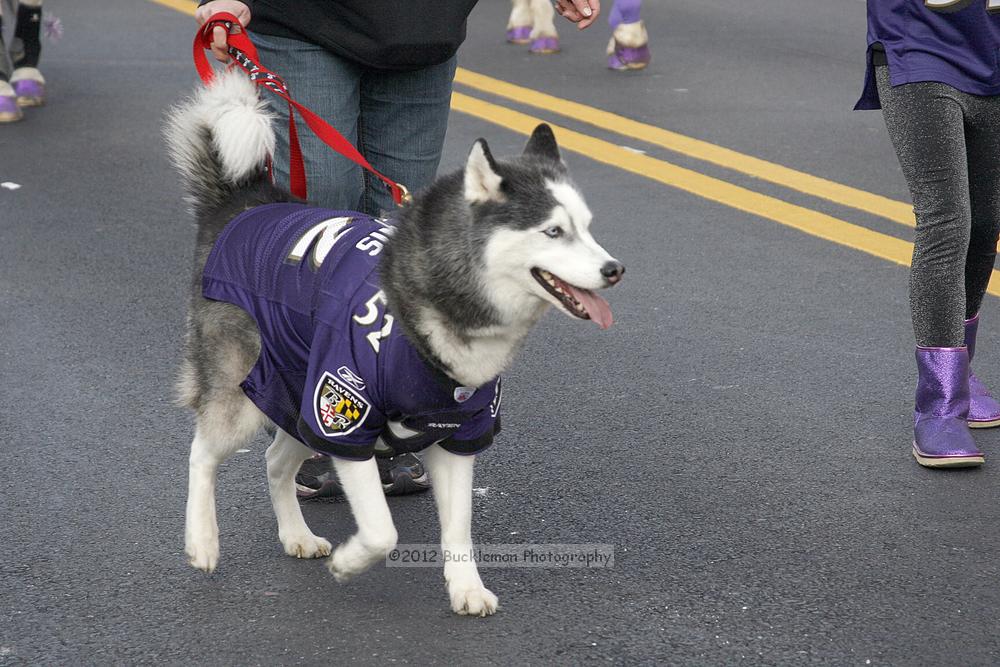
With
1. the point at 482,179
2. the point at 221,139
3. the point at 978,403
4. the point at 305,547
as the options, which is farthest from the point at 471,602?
the point at 978,403

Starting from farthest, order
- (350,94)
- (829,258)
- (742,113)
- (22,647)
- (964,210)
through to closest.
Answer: (742,113), (829,258), (964,210), (350,94), (22,647)

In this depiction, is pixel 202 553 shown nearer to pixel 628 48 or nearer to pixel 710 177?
pixel 710 177

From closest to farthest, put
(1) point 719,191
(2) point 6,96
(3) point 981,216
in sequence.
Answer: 1. (3) point 981,216
2. (1) point 719,191
3. (2) point 6,96

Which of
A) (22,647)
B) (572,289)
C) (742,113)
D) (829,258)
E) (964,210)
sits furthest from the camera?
(742,113)

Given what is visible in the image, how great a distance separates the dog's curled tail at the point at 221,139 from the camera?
3.69 metres

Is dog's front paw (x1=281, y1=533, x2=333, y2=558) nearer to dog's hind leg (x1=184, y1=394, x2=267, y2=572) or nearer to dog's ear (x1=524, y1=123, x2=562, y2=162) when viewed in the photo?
dog's hind leg (x1=184, y1=394, x2=267, y2=572)

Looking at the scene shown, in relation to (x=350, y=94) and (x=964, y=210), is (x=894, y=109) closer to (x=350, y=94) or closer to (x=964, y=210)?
(x=964, y=210)

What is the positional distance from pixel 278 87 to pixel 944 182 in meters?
2.07

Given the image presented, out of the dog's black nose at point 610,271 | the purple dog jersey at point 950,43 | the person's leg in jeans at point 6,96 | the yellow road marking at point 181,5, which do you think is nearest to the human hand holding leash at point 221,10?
the dog's black nose at point 610,271

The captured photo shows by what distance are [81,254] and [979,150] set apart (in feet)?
13.6

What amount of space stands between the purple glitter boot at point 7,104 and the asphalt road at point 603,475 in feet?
3.31

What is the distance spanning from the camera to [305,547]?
3820 mm

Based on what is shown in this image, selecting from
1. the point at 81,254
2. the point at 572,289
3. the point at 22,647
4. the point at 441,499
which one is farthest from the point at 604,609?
the point at 81,254

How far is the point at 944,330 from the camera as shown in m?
4.46
